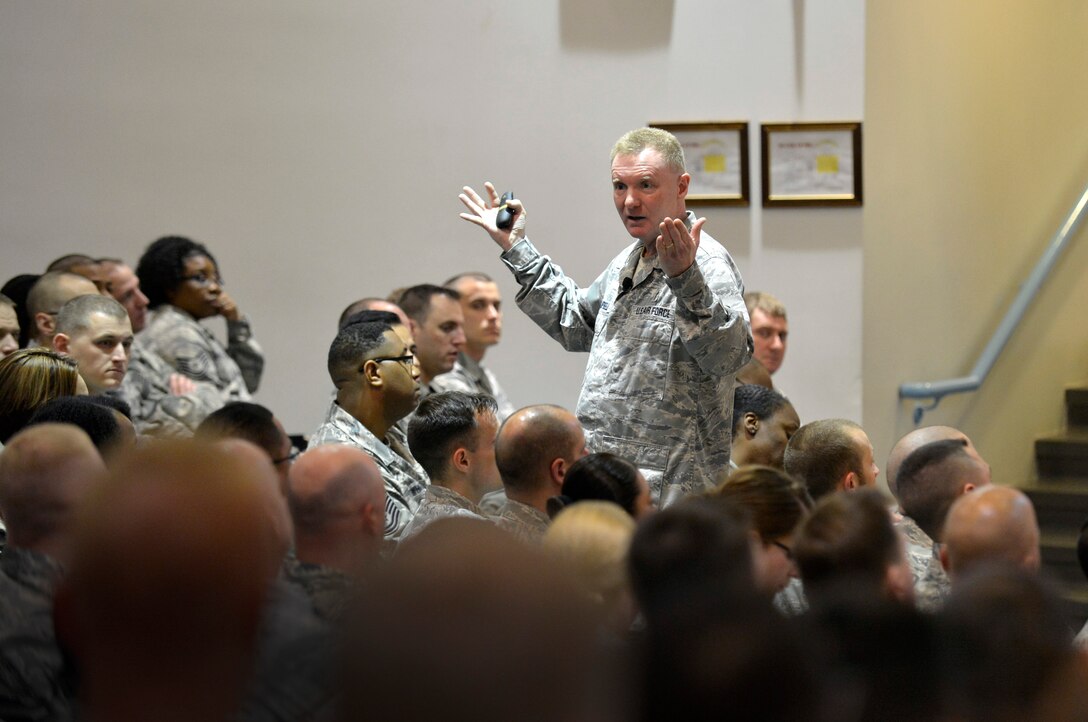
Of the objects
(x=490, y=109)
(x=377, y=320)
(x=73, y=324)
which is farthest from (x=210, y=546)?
(x=490, y=109)

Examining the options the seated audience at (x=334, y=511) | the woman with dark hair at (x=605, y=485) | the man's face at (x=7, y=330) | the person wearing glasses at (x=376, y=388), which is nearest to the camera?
the seated audience at (x=334, y=511)

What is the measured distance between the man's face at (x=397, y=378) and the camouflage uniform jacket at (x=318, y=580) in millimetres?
1390

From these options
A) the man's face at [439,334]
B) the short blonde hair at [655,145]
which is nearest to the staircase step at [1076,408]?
the man's face at [439,334]

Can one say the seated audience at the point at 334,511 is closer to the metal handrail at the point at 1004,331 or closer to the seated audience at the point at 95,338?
the seated audience at the point at 95,338

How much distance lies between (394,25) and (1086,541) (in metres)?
3.77

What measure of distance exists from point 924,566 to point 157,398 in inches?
110

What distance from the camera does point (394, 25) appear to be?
213 inches

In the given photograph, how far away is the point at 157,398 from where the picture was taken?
178 inches

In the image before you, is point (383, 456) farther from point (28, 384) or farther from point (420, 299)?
point (420, 299)

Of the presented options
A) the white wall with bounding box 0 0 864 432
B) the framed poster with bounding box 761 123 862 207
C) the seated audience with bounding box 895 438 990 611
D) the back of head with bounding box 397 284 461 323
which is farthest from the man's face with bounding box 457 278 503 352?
the seated audience with bounding box 895 438 990 611

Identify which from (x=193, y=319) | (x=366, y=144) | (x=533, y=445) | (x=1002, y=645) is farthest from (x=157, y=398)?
(x=1002, y=645)

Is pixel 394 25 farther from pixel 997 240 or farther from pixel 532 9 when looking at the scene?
pixel 997 240

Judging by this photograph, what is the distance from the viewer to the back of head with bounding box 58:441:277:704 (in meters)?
1.07

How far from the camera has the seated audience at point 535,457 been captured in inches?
117
